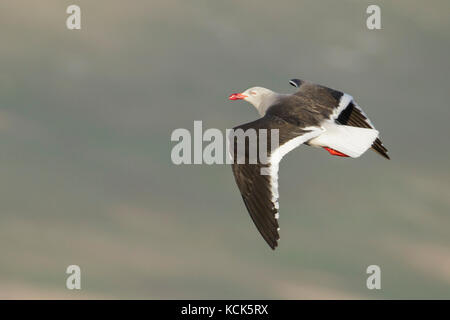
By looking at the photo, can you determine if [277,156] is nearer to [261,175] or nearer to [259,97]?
[261,175]

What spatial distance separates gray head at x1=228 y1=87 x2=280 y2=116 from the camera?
20.1 metres

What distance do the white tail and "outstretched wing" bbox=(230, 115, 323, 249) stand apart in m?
1.33

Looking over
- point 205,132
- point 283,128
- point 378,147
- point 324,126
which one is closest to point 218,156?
point 205,132

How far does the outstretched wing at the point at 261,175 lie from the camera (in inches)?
618

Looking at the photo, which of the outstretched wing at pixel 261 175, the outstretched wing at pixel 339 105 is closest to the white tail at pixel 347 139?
the outstretched wing at pixel 261 175

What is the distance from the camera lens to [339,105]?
66.9 feet

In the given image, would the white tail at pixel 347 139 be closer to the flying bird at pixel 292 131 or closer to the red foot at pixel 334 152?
the flying bird at pixel 292 131

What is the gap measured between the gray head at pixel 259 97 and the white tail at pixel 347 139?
2.08 m

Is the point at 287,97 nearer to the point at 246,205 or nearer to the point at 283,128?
the point at 283,128

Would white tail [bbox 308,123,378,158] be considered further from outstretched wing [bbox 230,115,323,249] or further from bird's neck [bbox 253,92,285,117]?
bird's neck [bbox 253,92,285,117]

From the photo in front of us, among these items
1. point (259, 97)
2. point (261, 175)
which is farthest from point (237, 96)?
point (261, 175)

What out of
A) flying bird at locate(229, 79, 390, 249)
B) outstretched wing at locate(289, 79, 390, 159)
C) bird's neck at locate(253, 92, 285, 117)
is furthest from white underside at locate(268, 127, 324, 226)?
outstretched wing at locate(289, 79, 390, 159)

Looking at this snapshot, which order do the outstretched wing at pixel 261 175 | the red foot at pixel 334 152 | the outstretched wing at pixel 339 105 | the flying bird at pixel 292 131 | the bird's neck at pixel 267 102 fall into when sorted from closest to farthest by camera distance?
the outstretched wing at pixel 261 175, the flying bird at pixel 292 131, the red foot at pixel 334 152, the bird's neck at pixel 267 102, the outstretched wing at pixel 339 105

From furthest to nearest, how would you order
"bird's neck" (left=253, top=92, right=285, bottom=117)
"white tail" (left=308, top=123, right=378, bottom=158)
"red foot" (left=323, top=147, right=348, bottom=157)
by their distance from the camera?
"bird's neck" (left=253, top=92, right=285, bottom=117), "red foot" (left=323, top=147, right=348, bottom=157), "white tail" (left=308, top=123, right=378, bottom=158)
